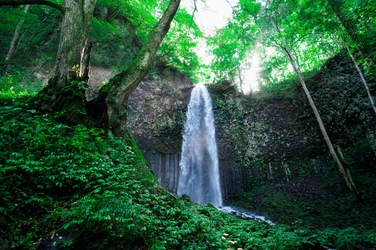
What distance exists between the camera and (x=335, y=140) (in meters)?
12.1

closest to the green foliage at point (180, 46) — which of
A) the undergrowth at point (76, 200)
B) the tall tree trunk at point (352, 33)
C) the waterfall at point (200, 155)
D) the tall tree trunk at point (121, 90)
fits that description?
the waterfall at point (200, 155)

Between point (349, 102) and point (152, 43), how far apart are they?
13119 mm

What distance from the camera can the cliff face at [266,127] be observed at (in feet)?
38.5

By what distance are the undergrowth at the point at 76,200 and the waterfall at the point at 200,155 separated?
31.8ft

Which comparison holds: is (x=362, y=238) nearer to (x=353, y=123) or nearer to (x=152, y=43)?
(x=152, y=43)

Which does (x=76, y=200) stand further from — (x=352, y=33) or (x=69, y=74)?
(x=352, y=33)

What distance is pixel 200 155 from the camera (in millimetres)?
15258

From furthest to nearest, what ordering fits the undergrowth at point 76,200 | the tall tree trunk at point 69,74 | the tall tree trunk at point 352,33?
the tall tree trunk at point 352,33, the tall tree trunk at point 69,74, the undergrowth at point 76,200

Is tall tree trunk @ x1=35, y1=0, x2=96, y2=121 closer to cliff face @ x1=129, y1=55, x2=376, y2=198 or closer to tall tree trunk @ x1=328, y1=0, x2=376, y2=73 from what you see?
tall tree trunk @ x1=328, y1=0, x2=376, y2=73

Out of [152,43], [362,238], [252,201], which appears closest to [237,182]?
[252,201]

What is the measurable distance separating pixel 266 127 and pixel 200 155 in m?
5.75

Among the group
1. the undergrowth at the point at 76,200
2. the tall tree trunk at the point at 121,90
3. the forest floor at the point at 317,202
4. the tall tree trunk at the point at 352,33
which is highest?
the tall tree trunk at the point at 352,33

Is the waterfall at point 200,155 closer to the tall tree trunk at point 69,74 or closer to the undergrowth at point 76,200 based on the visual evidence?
the undergrowth at point 76,200

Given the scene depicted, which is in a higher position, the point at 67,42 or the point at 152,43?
the point at 152,43
